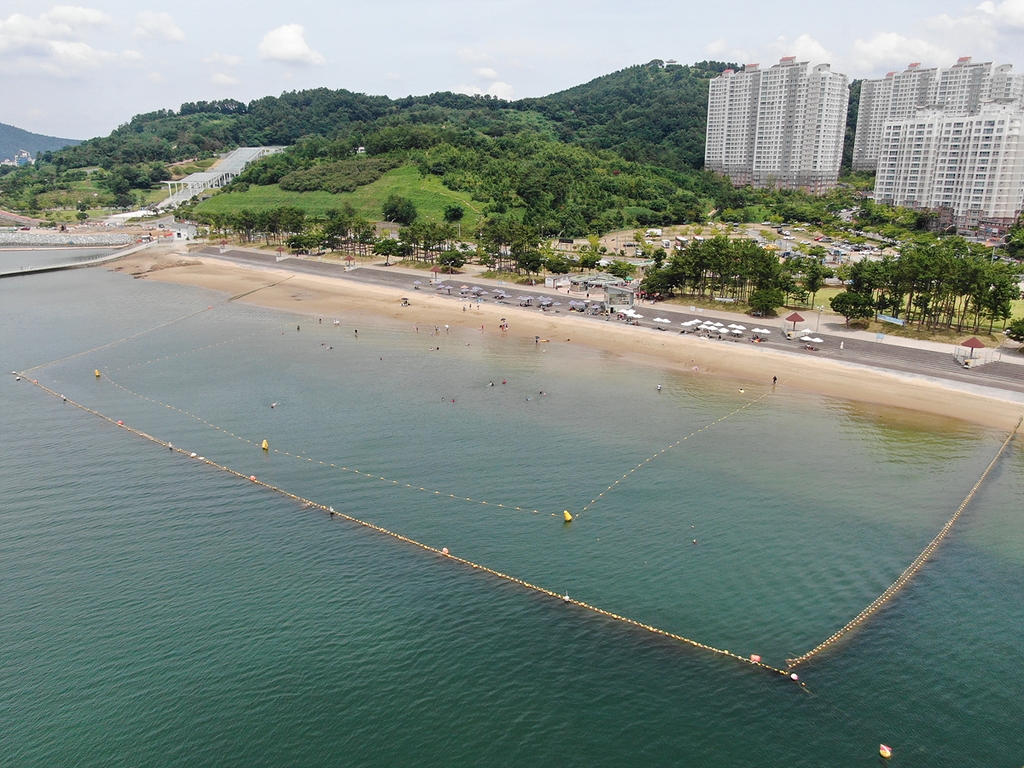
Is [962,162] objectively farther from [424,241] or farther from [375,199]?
[375,199]

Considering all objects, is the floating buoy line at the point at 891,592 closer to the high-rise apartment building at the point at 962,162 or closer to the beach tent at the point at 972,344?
the beach tent at the point at 972,344

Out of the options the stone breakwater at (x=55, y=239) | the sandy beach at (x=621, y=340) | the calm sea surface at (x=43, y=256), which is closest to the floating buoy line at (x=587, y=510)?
the sandy beach at (x=621, y=340)

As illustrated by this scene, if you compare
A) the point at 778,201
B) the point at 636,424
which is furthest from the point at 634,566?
the point at 778,201

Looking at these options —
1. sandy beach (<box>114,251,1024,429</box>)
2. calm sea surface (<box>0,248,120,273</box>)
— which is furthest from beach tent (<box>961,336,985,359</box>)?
calm sea surface (<box>0,248,120,273</box>)

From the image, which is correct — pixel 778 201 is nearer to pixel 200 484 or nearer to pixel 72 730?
pixel 200 484

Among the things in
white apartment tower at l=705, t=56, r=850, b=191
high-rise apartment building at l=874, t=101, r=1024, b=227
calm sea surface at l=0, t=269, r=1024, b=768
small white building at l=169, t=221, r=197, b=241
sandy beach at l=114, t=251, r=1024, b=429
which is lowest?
calm sea surface at l=0, t=269, r=1024, b=768

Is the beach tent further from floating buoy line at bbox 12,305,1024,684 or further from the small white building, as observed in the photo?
the small white building
